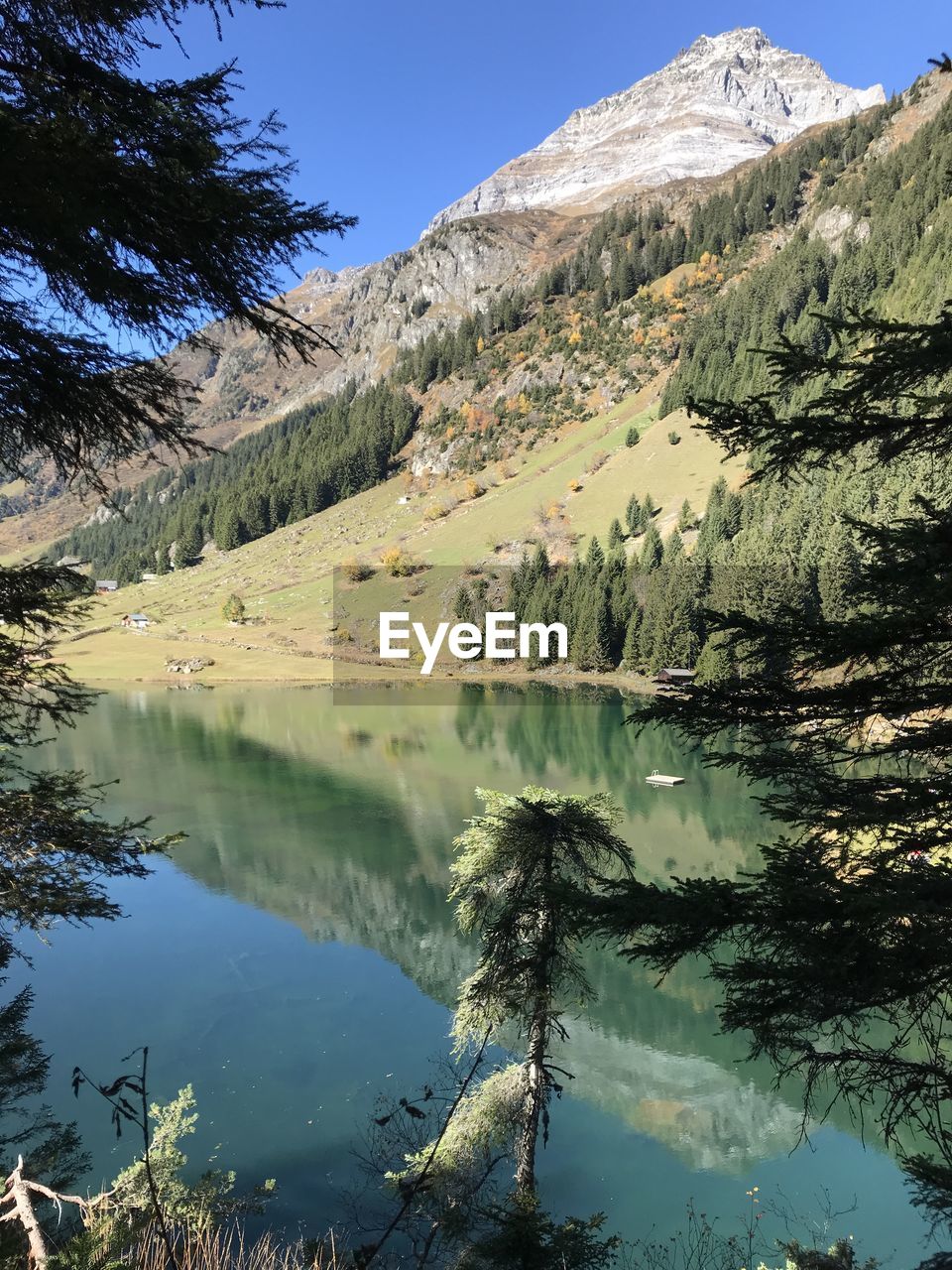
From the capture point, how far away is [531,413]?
143m

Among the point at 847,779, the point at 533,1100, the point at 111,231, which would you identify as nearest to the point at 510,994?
the point at 533,1100

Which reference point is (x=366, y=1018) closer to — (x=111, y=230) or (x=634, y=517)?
(x=111, y=230)

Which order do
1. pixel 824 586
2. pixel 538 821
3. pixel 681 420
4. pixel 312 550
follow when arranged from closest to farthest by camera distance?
pixel 538 821 → pixel 824 586 → pixel 681 420 → pixel 312 550

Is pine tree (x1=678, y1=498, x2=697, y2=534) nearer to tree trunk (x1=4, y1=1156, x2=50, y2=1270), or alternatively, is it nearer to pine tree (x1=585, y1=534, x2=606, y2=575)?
pine tree (x1=585, y1=534, x2=606, y2=575)

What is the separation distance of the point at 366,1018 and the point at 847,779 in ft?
59.2

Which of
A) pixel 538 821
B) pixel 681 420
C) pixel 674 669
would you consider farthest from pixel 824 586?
pixel 681 420

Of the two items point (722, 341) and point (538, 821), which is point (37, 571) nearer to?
point (538, 821)

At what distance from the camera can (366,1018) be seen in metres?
18.9

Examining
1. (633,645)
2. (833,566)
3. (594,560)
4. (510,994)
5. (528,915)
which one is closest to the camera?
(510,994)

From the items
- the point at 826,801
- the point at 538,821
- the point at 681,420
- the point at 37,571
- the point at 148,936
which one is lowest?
the point at 148,936

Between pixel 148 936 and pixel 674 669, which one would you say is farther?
pixel 674 669

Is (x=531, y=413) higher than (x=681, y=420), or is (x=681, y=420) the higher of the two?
(x=531, y=413)

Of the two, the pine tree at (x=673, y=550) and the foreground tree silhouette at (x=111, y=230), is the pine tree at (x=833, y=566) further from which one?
the foreground tree silhouette at (x=111, y=230)

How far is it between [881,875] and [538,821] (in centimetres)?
830
